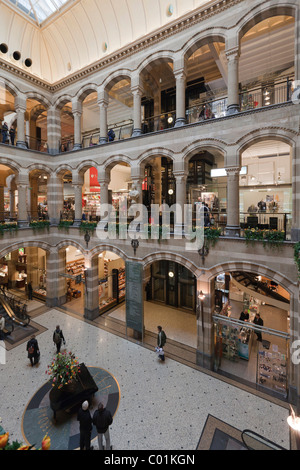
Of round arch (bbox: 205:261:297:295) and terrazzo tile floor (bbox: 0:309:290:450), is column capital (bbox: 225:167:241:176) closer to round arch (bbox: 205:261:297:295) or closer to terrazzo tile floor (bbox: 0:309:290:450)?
round arch (bbox: 205:261:297:295)

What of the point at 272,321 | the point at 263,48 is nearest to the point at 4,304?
the point at 272,321

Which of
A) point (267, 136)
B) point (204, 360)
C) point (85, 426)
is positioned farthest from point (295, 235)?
point (85, 426)

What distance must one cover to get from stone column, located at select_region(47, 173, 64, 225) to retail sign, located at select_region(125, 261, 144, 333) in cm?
723

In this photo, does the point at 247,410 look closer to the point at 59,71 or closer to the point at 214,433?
the point at 214,433

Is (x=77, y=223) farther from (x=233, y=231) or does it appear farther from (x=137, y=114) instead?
(x=233, y=231)

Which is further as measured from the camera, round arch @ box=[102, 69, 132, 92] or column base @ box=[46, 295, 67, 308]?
column base @ box=[46, 295, 67, 308]

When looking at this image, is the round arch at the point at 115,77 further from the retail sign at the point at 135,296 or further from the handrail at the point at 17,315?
the handrail at the point at 17,315

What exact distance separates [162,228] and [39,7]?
15.3 metres

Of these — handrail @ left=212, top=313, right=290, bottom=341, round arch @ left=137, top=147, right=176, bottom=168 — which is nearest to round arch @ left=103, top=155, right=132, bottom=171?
round arch @ left=137, top=147, right=176, bottom=168

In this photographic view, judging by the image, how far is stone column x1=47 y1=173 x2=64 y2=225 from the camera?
15.3m

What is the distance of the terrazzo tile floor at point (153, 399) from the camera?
6.54 meters

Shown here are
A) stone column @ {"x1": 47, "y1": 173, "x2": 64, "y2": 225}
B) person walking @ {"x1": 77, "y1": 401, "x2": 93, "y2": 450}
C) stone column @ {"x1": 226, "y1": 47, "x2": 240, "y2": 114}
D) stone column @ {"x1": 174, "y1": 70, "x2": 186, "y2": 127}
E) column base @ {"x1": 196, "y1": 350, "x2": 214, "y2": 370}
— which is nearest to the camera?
person walking @ {"x1": 77, "y1": 401, "x2": 93, "y2": 450}

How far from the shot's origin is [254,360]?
1009cm
